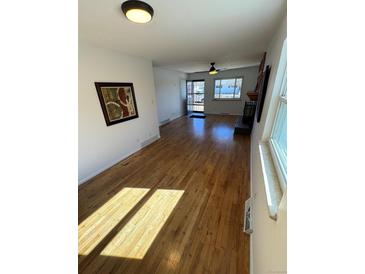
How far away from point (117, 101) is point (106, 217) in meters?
2.22

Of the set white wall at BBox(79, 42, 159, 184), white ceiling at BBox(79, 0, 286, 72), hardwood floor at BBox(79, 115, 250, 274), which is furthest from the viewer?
white wall at BBox(79, 42, 159, 184)

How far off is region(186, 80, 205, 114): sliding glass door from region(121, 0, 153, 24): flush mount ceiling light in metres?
7.33

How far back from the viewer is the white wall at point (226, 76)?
734 centimetres

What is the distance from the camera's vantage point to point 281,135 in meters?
1.70

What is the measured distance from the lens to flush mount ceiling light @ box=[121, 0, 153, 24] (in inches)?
60.0

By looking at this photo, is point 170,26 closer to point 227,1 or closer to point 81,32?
point 227,1

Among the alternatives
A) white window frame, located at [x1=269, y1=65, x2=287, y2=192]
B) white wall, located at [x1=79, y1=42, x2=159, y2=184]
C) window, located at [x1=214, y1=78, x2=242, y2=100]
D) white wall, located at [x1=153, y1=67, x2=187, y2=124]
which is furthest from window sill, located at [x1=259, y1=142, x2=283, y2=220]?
window, located at [x1=214, y1=78, x2=242, y2=100]

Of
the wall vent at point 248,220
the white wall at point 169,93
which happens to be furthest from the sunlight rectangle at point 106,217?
the white wall at point 169,93

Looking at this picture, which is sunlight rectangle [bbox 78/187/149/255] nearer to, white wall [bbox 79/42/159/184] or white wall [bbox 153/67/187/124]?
white wall [bbox 79/42/159/184]
